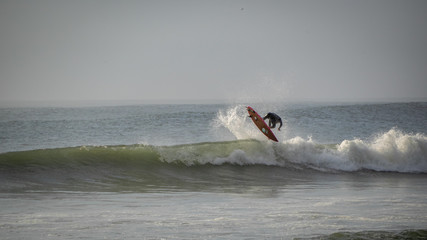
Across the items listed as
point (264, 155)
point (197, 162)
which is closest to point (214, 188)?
point (197, 162)

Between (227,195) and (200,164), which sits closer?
(227,195)

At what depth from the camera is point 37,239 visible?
291 inches

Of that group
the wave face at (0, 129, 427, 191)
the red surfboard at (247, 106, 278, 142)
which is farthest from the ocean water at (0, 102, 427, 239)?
the red surfboard at (247, 106, 278, 142)

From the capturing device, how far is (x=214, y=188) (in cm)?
1379

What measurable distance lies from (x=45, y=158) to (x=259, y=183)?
7.35 meters

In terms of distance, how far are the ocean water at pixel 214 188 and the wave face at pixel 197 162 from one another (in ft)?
0.13

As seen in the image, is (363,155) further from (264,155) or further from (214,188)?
(214,188)

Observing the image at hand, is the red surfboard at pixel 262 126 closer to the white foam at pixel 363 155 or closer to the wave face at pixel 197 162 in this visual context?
the wave face at pixel 197 162

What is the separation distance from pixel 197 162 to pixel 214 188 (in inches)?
168

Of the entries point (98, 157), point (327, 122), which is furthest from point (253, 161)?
point (327, 122)

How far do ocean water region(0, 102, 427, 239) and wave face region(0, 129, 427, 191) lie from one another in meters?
0.04

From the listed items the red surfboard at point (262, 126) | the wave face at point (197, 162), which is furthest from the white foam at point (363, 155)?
the red surfboard at point (262, 126)

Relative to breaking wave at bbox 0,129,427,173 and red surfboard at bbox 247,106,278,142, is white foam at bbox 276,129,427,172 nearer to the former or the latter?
breaking wave at bbox 0,129,427,173

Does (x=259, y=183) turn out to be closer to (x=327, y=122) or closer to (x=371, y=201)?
(x=371, y=201)
